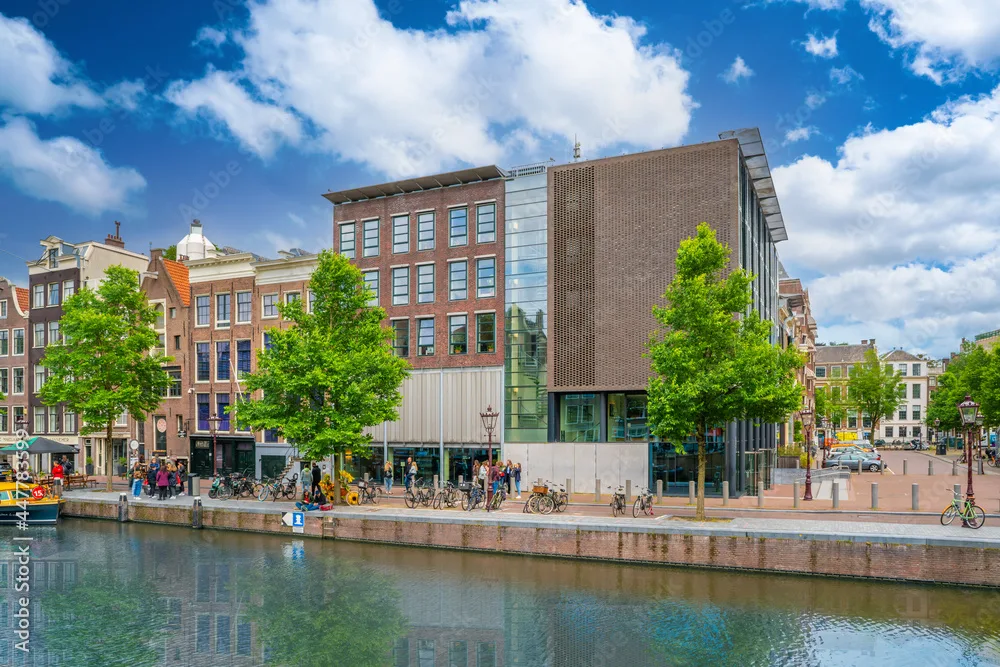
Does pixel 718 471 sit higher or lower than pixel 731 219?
lower

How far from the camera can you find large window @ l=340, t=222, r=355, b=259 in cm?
4350

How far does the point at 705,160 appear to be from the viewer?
114ft

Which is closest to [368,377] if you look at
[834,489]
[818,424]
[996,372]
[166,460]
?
[166,460]

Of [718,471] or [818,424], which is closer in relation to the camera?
[718,471]

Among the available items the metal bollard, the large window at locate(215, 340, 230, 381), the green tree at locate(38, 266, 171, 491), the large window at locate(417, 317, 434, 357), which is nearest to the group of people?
the metal bollard

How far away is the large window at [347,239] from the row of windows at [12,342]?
3009 centimetres

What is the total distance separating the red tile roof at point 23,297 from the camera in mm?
57094

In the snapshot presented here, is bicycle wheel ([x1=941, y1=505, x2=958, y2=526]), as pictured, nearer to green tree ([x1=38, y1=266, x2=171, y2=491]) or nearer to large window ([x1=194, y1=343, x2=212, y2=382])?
green tree ([x1=38, y1=266, x2=171, y2=491])

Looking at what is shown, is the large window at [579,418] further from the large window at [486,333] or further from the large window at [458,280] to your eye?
the large window at [458,280]

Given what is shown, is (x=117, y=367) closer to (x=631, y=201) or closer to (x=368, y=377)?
(x=368, y=377)

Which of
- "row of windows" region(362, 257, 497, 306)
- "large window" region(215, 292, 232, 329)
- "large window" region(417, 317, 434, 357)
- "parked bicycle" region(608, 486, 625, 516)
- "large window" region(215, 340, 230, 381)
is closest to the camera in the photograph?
"parked bicycle" region(608, 486, 625, 516)

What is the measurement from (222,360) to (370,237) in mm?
12655

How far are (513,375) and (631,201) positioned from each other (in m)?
10.6

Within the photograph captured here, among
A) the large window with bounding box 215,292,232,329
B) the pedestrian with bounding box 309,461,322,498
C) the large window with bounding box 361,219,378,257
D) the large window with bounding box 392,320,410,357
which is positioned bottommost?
the pedestrian with bounding box 309,461,322,498
